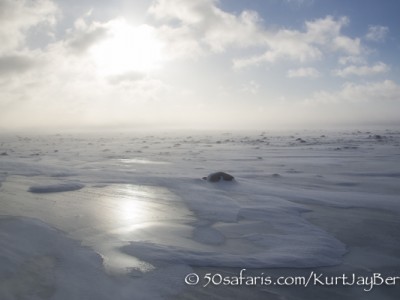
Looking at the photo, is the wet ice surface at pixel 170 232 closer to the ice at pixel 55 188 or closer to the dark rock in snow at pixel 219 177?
the ice at pixel 55 188

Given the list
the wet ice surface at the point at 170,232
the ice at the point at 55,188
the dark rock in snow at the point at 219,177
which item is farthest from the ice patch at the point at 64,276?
the dark rock in snow at the point at 219,177

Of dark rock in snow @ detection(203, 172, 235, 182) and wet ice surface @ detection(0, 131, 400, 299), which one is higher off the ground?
dark rock in snow @ detection(203, 172, 235, 182)

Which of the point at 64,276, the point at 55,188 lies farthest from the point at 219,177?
the point at 64,276

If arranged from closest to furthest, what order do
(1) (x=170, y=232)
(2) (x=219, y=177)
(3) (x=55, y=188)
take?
(1) (x=170, y=232)
(3) (x=55, y=188)
(2) (x=219, y=177)

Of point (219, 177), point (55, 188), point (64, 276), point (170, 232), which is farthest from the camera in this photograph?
point (219, 177)

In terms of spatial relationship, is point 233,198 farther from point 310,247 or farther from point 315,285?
point 315,285

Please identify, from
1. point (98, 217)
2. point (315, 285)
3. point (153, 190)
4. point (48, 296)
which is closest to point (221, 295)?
point (315, 285)

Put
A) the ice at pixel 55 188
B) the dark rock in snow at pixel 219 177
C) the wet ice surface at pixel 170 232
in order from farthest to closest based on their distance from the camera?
the dark rock in snow at pixel 219 177
the ice at pixel 55 188
the wet ice surface at pixel 170 232

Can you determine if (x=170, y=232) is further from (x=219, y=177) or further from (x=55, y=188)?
(x=219, y=177)

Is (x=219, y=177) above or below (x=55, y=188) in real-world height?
above

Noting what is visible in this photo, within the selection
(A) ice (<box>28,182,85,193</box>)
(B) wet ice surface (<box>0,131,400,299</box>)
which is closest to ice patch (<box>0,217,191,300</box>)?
(B) wet ice surface (<box>0,131,400,299</box>)

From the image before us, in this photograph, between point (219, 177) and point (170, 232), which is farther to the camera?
point (219, 177)

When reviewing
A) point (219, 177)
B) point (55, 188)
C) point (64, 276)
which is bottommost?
point (64, 276)

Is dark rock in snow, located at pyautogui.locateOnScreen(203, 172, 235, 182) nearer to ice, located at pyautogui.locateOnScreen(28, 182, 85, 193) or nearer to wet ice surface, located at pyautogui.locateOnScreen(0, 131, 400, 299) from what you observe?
wet ice surface, located at pyautogui.locateOnScreen(0, 131, 400, 299)
